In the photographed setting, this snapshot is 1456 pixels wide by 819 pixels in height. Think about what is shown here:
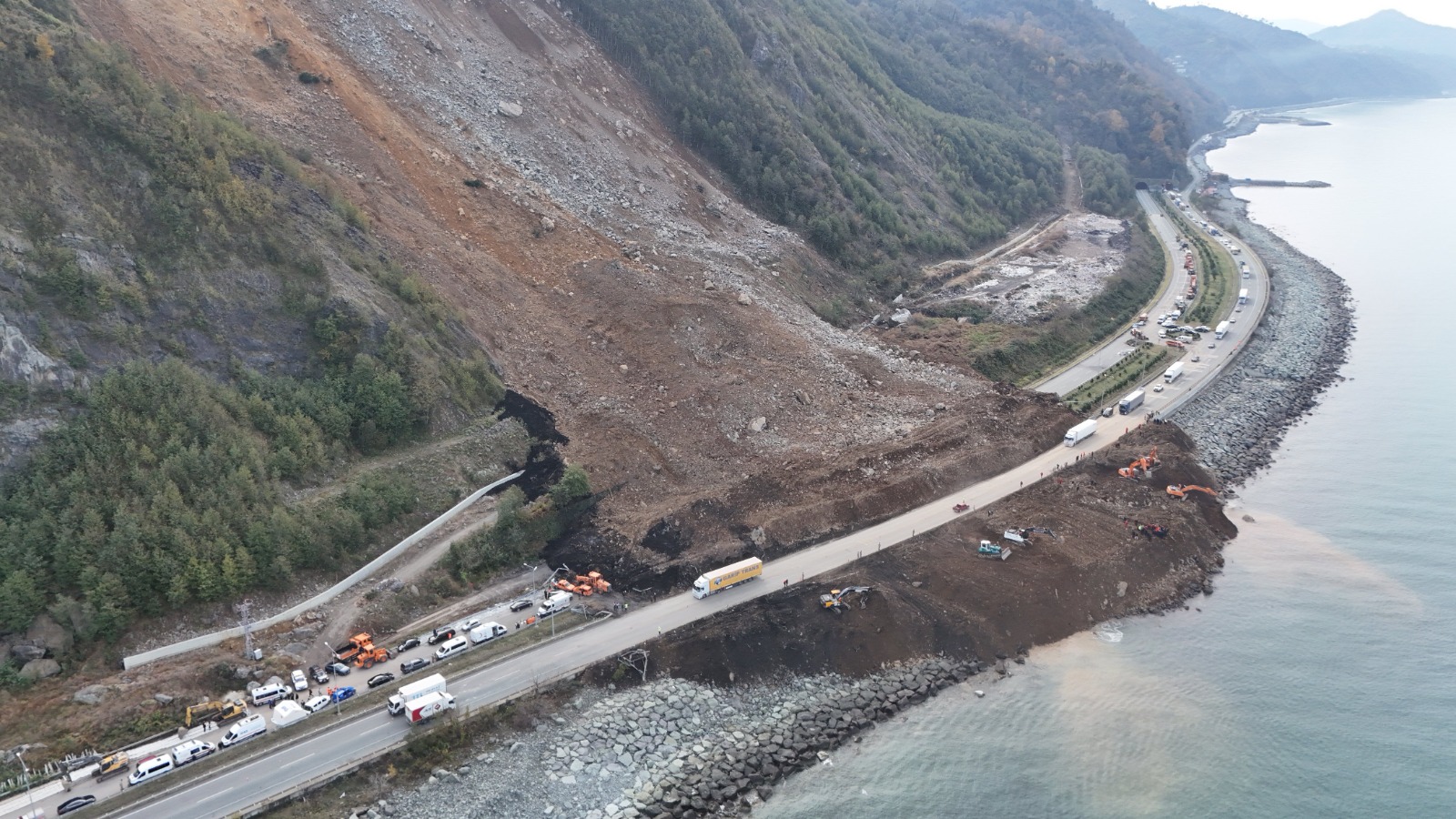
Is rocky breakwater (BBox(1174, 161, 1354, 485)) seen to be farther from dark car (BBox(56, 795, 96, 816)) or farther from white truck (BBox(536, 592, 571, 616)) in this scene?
dark car (BBox(56, 795, 96, 816))

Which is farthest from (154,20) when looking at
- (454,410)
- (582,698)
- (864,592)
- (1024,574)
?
(1024,574)

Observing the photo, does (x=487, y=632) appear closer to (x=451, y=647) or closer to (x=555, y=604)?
(x=451, y=647)

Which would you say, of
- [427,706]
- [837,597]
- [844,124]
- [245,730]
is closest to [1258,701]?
[837,597]

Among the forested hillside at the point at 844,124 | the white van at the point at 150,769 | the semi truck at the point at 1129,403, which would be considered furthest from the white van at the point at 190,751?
the forested hillside at the point at 844,124

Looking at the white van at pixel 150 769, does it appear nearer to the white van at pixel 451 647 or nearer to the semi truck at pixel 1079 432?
the white van at pixel 451 647

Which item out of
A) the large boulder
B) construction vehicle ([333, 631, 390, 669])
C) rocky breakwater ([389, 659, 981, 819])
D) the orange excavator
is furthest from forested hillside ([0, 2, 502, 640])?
the orange excavator
